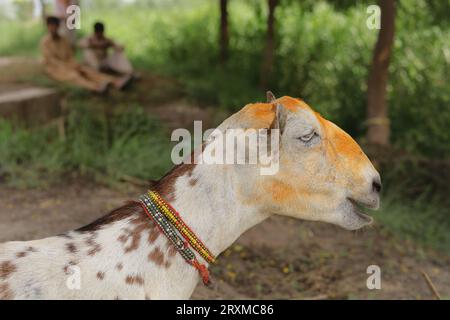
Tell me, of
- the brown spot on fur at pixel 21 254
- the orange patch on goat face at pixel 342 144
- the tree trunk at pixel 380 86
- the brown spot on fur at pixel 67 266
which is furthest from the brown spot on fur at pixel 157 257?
the tree trunk at pixel 380 86

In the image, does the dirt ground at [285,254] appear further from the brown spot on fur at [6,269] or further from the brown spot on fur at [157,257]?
the brown spot on fur at [6,269]

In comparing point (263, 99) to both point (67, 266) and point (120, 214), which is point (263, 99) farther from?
point (67, 266)

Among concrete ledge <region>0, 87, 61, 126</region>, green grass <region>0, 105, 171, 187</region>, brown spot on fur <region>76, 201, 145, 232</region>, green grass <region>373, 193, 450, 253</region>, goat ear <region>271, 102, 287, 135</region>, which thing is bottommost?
green grass <region>373, 193, 450, 253</region>

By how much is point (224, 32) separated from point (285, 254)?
251 inches

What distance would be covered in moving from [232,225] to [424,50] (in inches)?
369

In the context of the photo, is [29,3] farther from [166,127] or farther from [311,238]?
[311,238]

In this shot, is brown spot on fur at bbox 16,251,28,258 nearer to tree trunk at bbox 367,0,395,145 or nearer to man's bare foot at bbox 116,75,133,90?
tree trunk at bbox 367,0,395,145

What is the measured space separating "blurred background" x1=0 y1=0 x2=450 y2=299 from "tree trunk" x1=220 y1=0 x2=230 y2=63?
0.09ft

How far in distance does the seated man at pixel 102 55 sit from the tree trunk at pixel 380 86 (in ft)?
12.7

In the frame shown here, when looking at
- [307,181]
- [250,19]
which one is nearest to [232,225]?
[307,181]

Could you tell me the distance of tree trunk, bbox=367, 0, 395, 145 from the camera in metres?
8.94

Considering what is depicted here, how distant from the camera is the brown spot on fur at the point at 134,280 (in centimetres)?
280

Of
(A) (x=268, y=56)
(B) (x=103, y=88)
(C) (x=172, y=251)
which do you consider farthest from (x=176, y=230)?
(A) (x=268, y=56)

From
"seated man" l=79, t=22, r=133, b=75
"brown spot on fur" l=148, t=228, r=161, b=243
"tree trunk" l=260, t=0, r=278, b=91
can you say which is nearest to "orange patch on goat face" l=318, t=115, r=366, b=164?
"brown spot on fur" l=148, t=228, r=161, b=243
